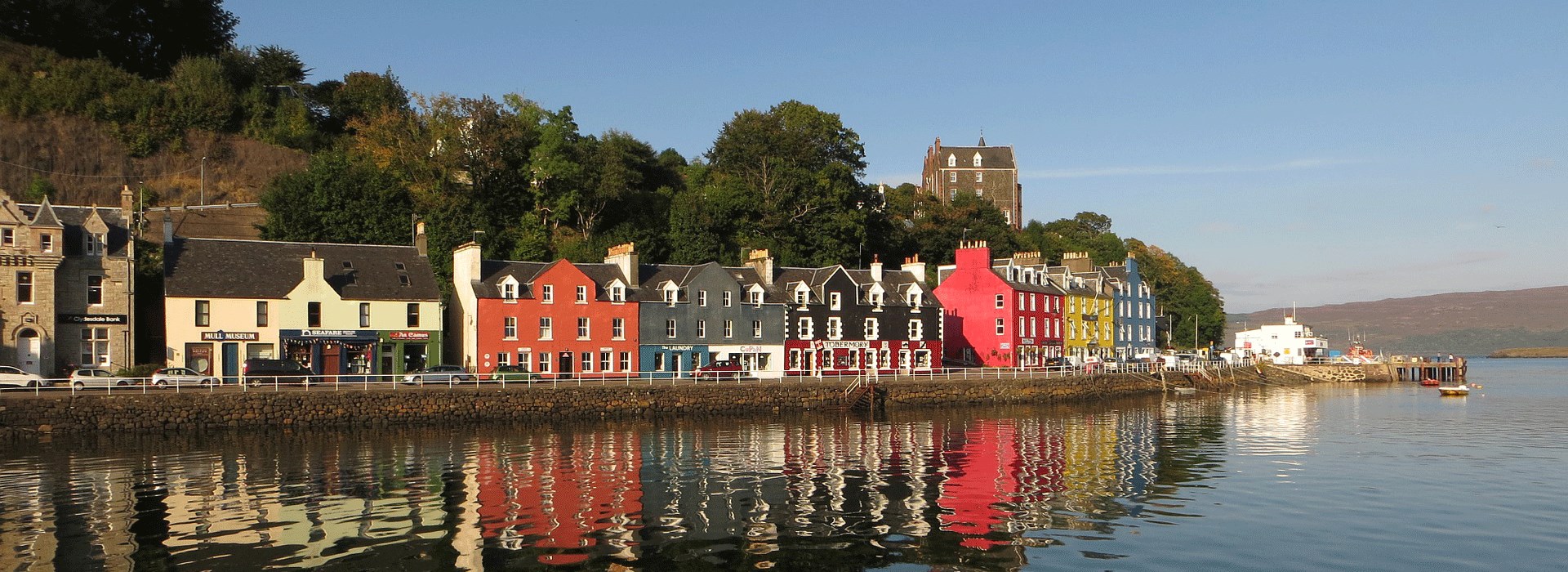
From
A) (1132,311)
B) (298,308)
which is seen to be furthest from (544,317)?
(1132,311)

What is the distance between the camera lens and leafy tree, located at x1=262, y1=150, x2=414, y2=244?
6881 cm

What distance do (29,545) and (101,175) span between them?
69.2 meters

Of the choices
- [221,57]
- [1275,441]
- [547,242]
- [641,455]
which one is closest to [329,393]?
[641,455]

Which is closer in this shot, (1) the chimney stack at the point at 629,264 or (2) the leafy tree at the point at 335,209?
(1) the chimney stack at the point at 629,264

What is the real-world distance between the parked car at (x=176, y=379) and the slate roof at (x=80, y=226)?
806cm

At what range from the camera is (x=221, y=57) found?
315ft

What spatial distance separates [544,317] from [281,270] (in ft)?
44.7

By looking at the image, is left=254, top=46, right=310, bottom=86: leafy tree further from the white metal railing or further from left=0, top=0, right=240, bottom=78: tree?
the white metal railing

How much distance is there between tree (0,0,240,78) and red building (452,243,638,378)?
156 feet

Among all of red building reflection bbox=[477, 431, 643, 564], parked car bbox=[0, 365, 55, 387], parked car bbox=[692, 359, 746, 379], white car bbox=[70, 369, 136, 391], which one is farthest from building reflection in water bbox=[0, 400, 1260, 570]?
parked car bbox=[692, 359, 746, 379]

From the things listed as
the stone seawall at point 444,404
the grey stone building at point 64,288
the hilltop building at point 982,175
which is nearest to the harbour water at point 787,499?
the stone seawall at point 444,404

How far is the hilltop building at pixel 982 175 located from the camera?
148 meters

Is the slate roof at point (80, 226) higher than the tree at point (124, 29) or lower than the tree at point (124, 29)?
lower

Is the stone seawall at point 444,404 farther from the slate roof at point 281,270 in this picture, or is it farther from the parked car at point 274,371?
the slate roof at point 281,270
